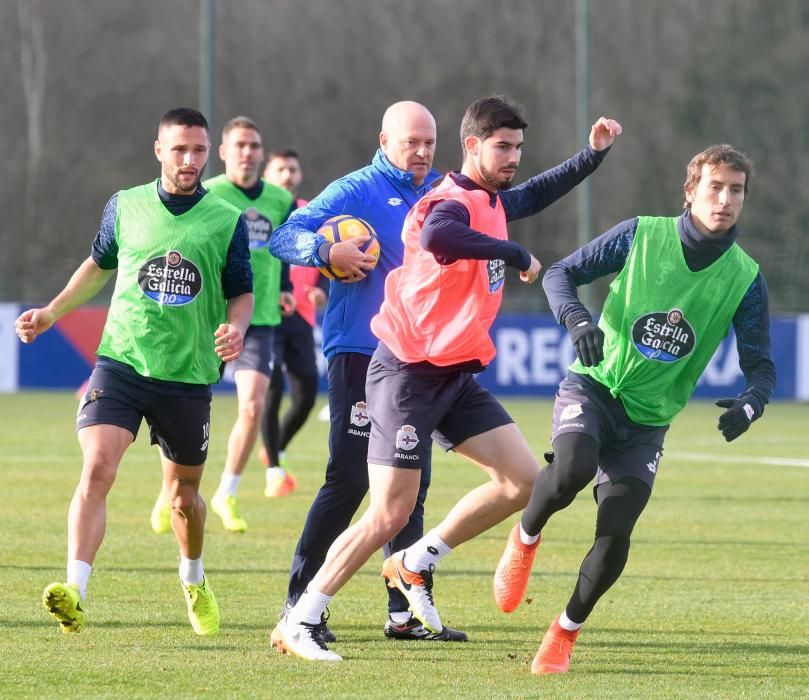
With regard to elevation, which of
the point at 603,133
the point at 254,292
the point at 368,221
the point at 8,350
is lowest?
the point at 8,350

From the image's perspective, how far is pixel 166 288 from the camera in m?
6.68

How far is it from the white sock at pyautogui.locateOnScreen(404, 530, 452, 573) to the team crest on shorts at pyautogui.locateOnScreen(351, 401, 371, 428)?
1.76 ft

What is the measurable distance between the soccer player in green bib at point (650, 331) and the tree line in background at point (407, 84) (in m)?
33.3

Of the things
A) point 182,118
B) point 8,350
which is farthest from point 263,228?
point 8,350

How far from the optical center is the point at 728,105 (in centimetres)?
4266

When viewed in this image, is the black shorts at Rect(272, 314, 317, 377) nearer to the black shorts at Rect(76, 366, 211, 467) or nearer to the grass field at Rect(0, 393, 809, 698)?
the grass field at Rect(0, 393, 809, 698)

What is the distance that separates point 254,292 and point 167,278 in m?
3.63

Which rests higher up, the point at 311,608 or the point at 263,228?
the point at 263,228

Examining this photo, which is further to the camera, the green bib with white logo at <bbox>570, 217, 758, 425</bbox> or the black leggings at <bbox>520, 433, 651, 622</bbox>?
the green bib with white logo at <bbox>570, 217, 758, 425</bbox>

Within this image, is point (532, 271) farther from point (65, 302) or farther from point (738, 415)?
point (65, 302)

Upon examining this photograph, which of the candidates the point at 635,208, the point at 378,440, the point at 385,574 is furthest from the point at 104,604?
the point at 635,208

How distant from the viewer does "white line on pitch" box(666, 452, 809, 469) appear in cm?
1491

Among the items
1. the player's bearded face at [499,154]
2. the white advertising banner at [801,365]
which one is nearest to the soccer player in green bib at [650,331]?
the player's bearded face at [499,154]

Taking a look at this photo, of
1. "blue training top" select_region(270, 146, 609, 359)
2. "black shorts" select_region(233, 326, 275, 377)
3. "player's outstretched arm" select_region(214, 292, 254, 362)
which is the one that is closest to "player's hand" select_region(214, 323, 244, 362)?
"player's outstretched arm" select_region(214, 292, 254, 362)
